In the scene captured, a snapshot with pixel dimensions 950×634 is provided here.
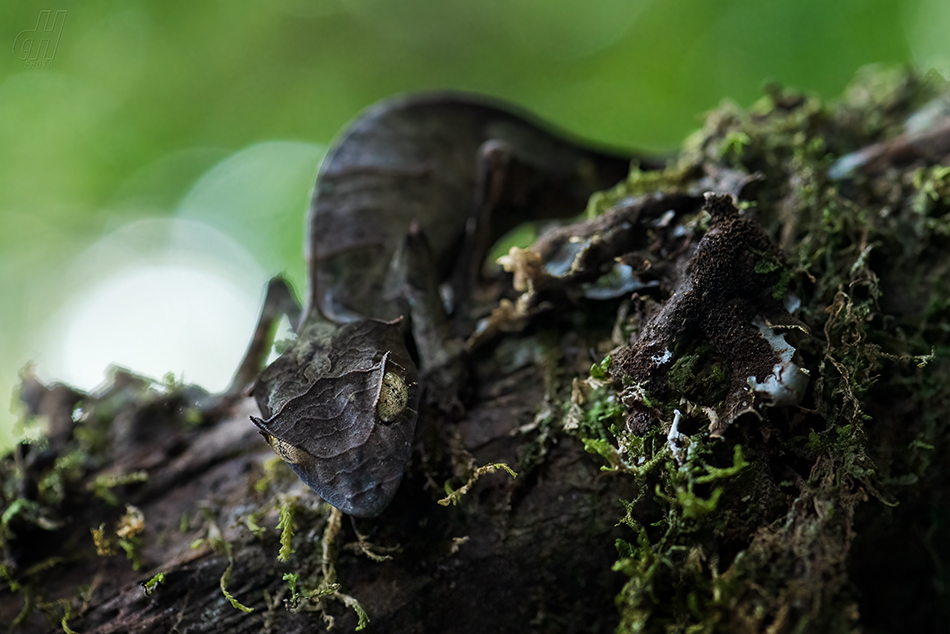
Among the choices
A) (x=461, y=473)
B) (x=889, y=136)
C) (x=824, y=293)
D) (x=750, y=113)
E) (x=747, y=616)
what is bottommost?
(x=747, y=616)

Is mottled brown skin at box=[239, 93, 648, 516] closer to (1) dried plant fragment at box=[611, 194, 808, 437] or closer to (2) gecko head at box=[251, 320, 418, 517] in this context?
(2) gecko head at box=[251, 320, 418, 517]

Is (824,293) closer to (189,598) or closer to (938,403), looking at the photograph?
(938,403)

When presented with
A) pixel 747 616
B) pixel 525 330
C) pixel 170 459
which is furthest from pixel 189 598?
pixel 747 616

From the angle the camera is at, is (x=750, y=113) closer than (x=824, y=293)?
No

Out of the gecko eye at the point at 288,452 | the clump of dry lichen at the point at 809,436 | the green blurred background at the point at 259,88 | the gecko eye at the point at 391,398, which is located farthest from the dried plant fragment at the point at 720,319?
the green blurred background at the point at 259,88

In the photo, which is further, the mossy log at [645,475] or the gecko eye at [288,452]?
the gecko eye at [288,452]

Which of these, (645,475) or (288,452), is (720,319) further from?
(288,452)

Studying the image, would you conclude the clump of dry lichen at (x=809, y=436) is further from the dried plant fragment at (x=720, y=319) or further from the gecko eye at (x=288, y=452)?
the gecko eye at (x=288, y=452)

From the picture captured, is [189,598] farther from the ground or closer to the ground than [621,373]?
closer to the ground
